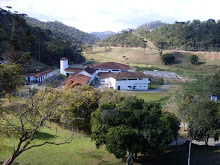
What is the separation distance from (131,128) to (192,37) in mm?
79684

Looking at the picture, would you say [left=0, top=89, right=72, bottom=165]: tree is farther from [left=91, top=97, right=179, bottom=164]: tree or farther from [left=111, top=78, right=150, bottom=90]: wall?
[left=111, top=78, right=150, bottom=90]: wall

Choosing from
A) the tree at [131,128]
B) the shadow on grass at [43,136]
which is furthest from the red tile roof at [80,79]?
the tree at [131,128]

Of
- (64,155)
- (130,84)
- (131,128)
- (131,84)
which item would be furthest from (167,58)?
(64,155)

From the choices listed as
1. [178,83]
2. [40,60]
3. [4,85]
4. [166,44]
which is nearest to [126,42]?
[166,44]

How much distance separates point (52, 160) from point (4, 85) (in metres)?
11.3

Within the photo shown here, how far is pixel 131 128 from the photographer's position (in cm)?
1160

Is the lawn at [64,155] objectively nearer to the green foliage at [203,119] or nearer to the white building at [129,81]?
the green foliage at [203,119]

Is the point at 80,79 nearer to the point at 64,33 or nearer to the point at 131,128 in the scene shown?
the point at 131,128

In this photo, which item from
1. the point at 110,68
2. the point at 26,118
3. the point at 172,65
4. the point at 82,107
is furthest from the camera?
the point at 172,65

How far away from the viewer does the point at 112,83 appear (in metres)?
36.6

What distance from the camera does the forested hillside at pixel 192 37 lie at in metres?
76.0

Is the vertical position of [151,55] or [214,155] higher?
[151,55]

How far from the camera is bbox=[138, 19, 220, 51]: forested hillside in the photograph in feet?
249

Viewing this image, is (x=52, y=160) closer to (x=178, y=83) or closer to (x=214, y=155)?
(x=214, y=155)
